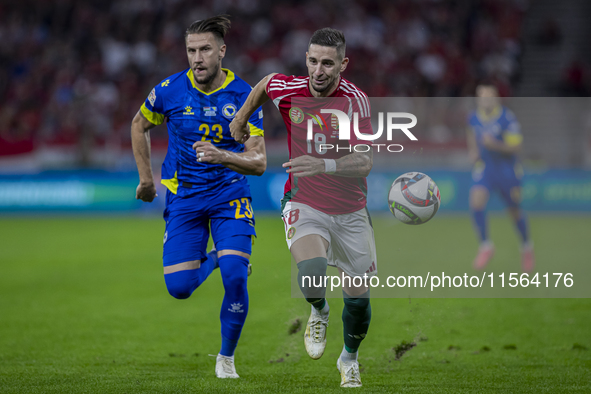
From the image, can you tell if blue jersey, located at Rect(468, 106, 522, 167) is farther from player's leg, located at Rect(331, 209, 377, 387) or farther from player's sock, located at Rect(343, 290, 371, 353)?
player's sock, located at Rect(343, 290, 371, 353)

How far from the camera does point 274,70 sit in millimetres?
19641

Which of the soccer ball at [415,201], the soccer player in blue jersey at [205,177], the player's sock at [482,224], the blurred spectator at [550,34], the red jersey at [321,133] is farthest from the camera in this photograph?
the blurred spectator at [550,34]

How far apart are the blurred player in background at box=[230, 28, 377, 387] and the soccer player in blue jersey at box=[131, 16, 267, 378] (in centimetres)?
34

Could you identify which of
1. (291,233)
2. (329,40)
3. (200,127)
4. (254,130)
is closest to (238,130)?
(254,130)

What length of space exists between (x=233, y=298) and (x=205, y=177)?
102 centimetres

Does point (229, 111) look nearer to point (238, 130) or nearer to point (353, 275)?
point (238, 130)

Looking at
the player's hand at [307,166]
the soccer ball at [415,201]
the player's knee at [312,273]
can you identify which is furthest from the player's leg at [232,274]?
the soccer ball at [415,201]

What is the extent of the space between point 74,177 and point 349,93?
13182 millimetres

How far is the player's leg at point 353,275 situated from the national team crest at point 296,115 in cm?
80

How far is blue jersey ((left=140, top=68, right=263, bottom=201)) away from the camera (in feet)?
17.4

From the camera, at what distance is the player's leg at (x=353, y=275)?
4812 millimetres

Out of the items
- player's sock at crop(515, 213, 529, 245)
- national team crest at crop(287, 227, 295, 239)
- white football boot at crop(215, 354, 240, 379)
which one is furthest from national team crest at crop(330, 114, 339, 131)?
player's sock at crop(515, 213, 529, 245)

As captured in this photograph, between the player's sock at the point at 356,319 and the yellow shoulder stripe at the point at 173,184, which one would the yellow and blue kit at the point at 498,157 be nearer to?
the player's sock at the point at 356,319

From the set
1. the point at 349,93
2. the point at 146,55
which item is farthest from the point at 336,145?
the point at 146,55
